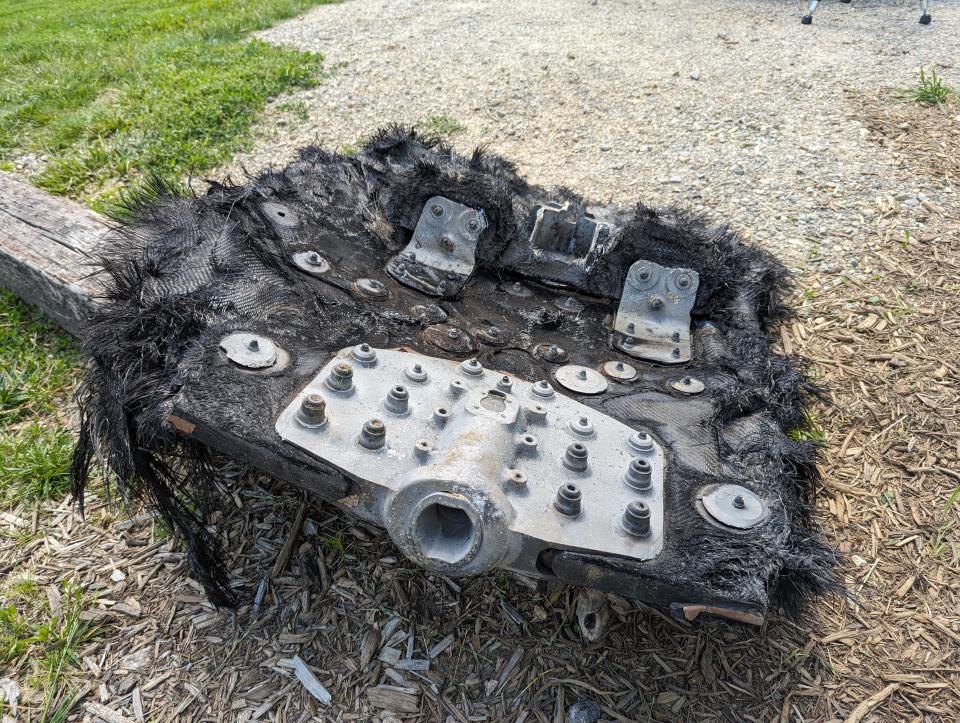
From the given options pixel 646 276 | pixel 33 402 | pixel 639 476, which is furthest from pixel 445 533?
pixel 33 402

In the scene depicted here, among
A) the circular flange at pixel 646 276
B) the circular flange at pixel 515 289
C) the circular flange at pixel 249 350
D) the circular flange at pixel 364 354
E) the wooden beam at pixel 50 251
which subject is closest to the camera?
the circular flange at pixel 249 350

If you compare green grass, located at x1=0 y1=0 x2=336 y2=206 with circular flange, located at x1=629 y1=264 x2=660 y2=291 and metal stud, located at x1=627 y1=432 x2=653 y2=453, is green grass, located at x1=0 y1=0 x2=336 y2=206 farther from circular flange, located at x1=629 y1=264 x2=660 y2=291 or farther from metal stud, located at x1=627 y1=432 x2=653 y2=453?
metal stud, located at x1=627 y1=432 x2=653 y2=453

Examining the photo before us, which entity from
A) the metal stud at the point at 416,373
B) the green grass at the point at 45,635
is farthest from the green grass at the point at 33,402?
the metal stud at the point at 416,373

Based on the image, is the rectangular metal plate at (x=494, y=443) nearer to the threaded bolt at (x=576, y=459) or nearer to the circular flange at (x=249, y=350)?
the threaded bolt at (x=576, y=459)

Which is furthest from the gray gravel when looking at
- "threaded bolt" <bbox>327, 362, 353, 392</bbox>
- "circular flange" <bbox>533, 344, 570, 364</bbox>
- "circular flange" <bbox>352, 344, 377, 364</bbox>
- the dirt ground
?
"threaded bolt" <bbox>327, 362, 353, 392</bbox>

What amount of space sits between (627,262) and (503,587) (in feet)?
4.39

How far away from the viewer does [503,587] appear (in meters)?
2.15

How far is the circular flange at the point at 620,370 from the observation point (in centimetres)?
237

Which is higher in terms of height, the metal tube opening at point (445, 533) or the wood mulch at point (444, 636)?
the metal tube opening at point (445, 533)

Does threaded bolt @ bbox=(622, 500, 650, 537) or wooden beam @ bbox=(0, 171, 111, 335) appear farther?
wooden beam @ bbox=(0, 171, 111, 335)

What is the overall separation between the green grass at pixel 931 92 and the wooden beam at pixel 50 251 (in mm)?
5324

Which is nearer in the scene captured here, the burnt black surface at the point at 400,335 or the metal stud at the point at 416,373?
the burnt black surface at the point at 400,335

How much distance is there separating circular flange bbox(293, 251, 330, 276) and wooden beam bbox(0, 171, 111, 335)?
1045 millimetres

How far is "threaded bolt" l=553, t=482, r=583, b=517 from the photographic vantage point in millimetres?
1660
